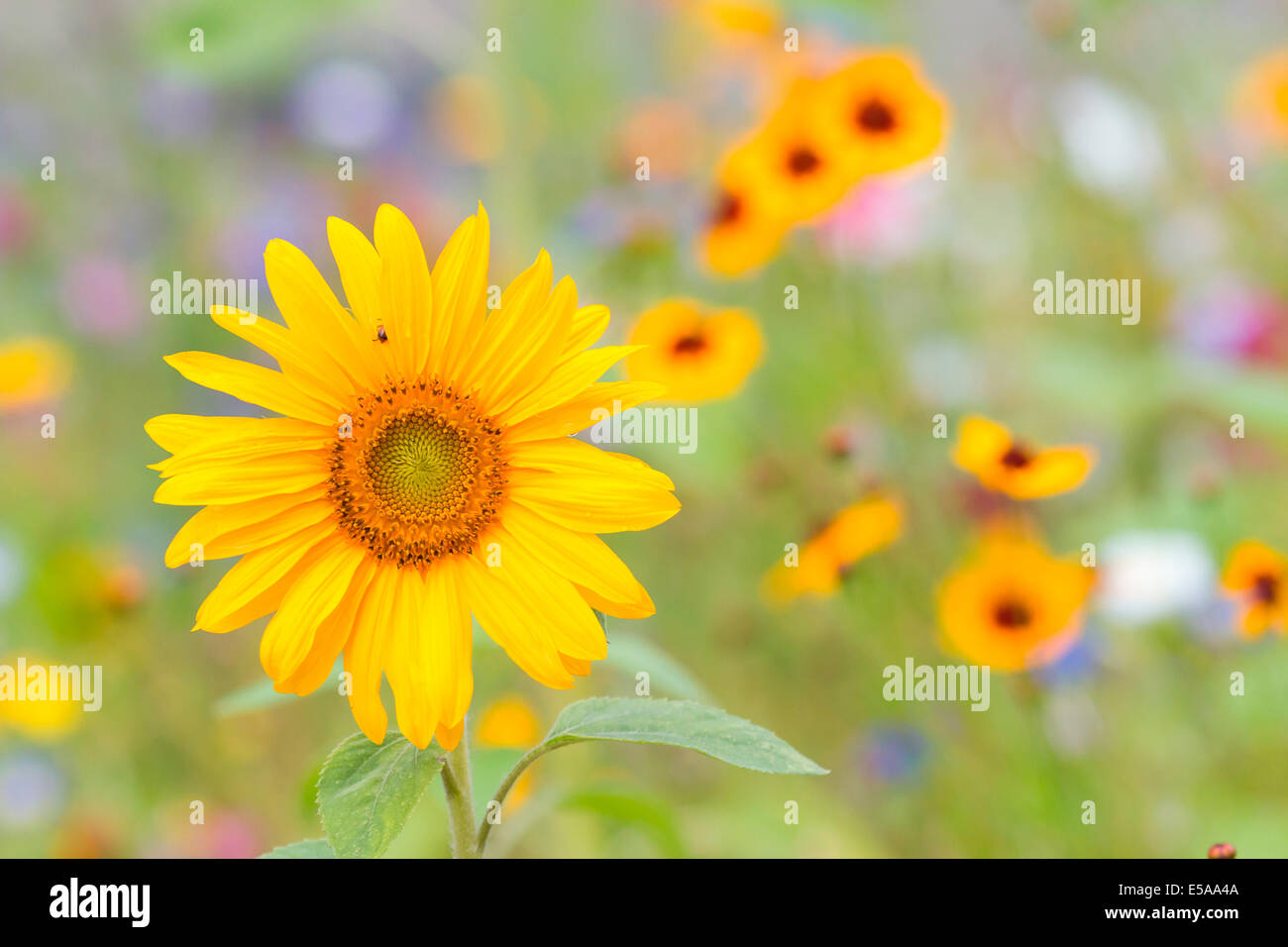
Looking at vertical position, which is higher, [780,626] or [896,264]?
[896,264]

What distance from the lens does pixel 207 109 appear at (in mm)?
2945

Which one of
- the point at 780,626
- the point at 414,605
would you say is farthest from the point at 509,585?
the point at 780,626

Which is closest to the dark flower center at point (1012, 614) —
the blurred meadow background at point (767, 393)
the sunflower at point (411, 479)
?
the blurred meadow background at point (767, 393)

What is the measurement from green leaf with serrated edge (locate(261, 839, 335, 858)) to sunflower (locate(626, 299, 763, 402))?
59 centimetres

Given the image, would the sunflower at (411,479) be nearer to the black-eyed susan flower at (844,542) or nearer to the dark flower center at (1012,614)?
the black-eyed susan flower at (844,542)

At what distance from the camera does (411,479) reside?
657mm

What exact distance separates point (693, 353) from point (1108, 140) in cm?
148

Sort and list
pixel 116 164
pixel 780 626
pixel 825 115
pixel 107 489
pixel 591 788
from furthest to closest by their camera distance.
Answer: pixel 116 164 < pixel 107 489 < pixel 780 626 < pixel 825 115 < pixel 591 788

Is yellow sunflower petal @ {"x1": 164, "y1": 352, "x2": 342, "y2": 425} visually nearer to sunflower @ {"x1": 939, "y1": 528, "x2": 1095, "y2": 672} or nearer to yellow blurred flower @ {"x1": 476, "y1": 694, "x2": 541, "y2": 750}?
yellow blurred flower @ {"x1": 476, "y1": 694, "x2": 541, "y2": 750}

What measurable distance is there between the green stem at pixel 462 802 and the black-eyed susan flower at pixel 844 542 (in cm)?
52

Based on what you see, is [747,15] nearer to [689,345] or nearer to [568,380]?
[689,345]

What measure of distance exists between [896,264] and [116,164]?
6.09 ft
